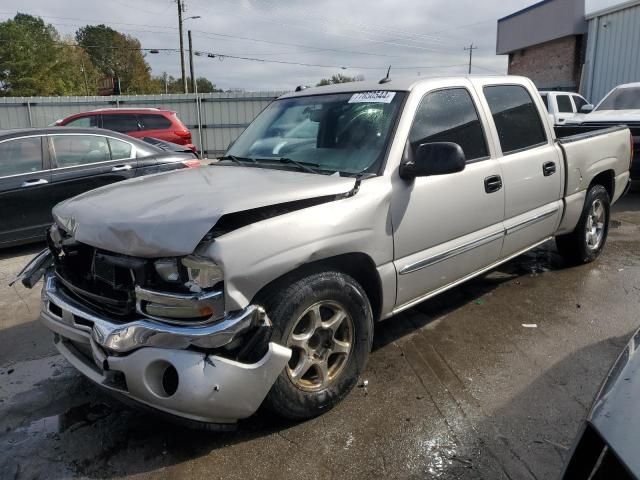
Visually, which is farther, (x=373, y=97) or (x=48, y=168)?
(x=48, y=168)

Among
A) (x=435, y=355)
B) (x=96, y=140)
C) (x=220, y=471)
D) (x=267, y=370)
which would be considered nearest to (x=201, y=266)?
(x=267, y=370)

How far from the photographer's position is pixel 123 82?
7512cm

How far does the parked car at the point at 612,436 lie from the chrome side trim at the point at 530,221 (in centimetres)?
249

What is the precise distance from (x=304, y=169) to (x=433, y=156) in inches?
31.8

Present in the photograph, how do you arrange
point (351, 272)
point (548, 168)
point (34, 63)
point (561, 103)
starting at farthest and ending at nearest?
1. point (34, 63)
2. point (561, 103)
3. point (548, 168)
4. point (351, 272)

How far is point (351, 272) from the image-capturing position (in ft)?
10.1

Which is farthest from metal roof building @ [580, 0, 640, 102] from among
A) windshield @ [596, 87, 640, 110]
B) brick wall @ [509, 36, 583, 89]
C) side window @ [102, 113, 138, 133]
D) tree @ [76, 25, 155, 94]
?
tree @ [76, 25, 155, 94]

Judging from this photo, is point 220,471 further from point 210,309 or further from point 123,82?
point 123,82

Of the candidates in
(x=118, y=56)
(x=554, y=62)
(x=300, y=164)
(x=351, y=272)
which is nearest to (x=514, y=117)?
(x=300, y=164)

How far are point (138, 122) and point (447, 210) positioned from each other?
38.0ft

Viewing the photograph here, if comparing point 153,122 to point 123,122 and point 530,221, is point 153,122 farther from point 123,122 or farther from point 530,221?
point 530,221

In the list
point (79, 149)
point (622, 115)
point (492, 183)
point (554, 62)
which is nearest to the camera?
point (492, 183)

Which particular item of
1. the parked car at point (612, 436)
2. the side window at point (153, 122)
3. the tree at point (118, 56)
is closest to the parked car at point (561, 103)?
the side window at point (153, 122)

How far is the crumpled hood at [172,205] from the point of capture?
238cm
